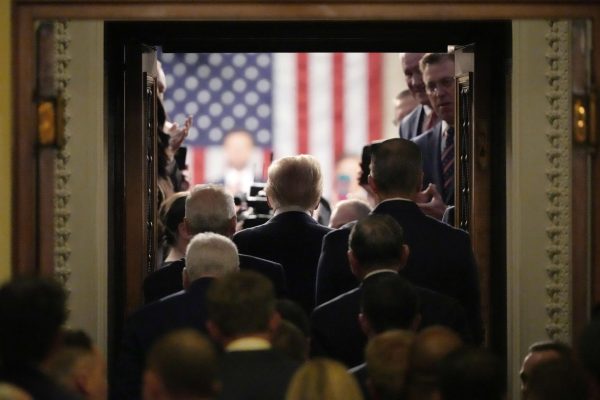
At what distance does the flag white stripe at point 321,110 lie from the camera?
1978 centimetres

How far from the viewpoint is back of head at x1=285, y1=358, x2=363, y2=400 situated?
365 centimetres

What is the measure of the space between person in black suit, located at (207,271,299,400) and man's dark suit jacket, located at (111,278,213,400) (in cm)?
100

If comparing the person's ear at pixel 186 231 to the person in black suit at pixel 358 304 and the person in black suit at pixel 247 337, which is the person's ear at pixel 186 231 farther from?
the person in black suit at pixel 247 337

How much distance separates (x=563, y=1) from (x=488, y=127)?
1800mm

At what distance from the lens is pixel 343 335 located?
5.36 metres

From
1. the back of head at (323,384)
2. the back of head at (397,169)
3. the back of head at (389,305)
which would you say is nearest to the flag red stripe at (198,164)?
the back of head at (397,169)

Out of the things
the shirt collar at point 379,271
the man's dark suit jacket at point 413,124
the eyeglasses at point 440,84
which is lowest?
the shirt collar at point 379,271

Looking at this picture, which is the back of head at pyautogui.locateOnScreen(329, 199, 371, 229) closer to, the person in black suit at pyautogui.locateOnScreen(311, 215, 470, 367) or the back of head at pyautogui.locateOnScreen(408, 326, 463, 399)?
the person in black suit at pyautogui.locateOnScreen(311, 215, 470, 367)

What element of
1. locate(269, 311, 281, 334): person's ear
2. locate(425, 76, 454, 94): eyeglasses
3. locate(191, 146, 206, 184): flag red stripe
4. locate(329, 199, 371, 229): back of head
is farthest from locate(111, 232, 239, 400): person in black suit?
locate(191, 146, 206, 184): flag red stripe

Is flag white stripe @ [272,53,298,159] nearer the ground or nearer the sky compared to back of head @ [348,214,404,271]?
nearer the sky


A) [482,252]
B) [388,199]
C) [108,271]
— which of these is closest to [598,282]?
[388,199]

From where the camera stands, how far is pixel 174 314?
17.9ft

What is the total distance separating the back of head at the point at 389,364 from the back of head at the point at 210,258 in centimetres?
137

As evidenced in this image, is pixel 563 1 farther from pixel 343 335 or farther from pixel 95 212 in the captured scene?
pixel 95 212
